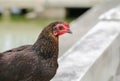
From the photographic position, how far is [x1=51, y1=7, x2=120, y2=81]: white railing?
4.86 m

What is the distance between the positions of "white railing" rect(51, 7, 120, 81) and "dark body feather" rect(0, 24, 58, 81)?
0.45 metres

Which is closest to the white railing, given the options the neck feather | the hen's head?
the neck feather

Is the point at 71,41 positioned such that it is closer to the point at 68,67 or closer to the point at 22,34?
the point at 68,67

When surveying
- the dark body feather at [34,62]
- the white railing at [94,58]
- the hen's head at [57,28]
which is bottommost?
the white railing at [94,58]

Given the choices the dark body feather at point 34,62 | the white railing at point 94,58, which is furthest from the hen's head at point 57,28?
the white railing at point 94,58

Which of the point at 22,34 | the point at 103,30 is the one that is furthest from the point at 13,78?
the point at 22,34

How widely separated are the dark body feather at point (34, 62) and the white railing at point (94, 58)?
45 centimetres

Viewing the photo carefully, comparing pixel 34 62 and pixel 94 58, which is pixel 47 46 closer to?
pixel 34 62

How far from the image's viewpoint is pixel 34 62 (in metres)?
4.20

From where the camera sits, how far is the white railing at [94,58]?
4.86 m

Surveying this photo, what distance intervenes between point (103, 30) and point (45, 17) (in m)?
12.5

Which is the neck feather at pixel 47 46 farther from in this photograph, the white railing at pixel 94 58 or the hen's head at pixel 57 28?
the white railing at pixel 94 58

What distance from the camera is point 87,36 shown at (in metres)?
6.44

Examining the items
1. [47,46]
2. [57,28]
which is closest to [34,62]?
[47,46]
